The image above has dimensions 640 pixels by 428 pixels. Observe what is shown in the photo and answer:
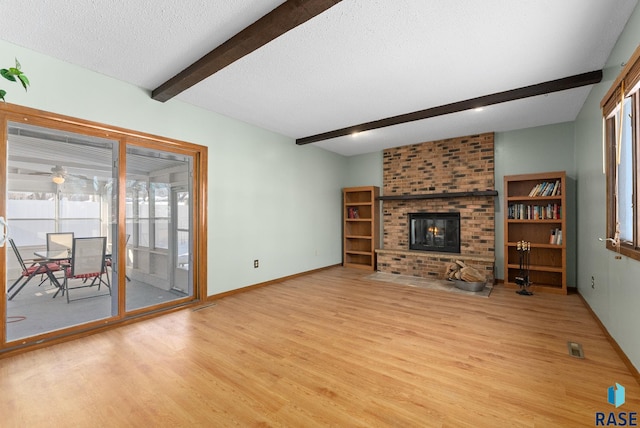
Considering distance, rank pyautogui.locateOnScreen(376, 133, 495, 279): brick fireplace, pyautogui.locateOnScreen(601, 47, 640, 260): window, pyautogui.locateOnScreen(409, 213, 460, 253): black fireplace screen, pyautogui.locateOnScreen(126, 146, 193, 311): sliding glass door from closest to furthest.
→ pyautogui.locateOnScreen(601, 47, 640, 260): window, pyautogui.locateOnScreen(126, 146, 193, 311): sliding glass door, pyautogui.locateOnScreen(376, 133, 495, 279): brick fireplace, pyautogui.locateOnScreen(409, 213, 460, 253): black fireplace screen

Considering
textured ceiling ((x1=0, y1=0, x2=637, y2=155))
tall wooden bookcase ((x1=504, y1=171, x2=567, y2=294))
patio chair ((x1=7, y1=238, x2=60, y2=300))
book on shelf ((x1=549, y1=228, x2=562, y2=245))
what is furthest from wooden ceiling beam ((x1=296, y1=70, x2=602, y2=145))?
patio chair ((x1=7, y1=238, x2=60, y2=300))

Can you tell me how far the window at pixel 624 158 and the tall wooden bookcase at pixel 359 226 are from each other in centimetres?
378

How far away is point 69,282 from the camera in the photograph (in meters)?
2.84

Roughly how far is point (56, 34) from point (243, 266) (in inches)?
125

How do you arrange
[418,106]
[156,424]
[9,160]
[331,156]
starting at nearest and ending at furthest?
[156,424] → [9,160] → [418,106] → [331,156]

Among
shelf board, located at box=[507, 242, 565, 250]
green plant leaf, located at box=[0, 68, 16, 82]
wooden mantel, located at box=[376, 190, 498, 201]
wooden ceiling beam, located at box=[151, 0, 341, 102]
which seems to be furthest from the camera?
wooden mantel, located at box=[376, 190, 498, 201]

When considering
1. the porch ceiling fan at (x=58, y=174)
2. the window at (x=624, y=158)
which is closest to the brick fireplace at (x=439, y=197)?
the window at (x=624, y=158)

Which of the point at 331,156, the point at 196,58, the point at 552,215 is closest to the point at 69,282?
the point at 196,58

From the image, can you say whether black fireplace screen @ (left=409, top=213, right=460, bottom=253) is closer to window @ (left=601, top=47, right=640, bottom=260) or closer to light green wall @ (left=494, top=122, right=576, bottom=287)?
light green wall @ (left=494, top=122, right=576, bottom=287)

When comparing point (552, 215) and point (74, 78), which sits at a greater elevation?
point (74, 78)

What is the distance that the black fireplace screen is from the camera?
17.1ft

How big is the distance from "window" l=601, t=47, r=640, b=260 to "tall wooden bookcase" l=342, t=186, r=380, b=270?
12.4 ft

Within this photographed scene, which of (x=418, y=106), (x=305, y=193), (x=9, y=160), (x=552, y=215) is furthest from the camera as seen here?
(x=305, y=193)

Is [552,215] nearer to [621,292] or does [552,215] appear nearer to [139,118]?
[621,292]
